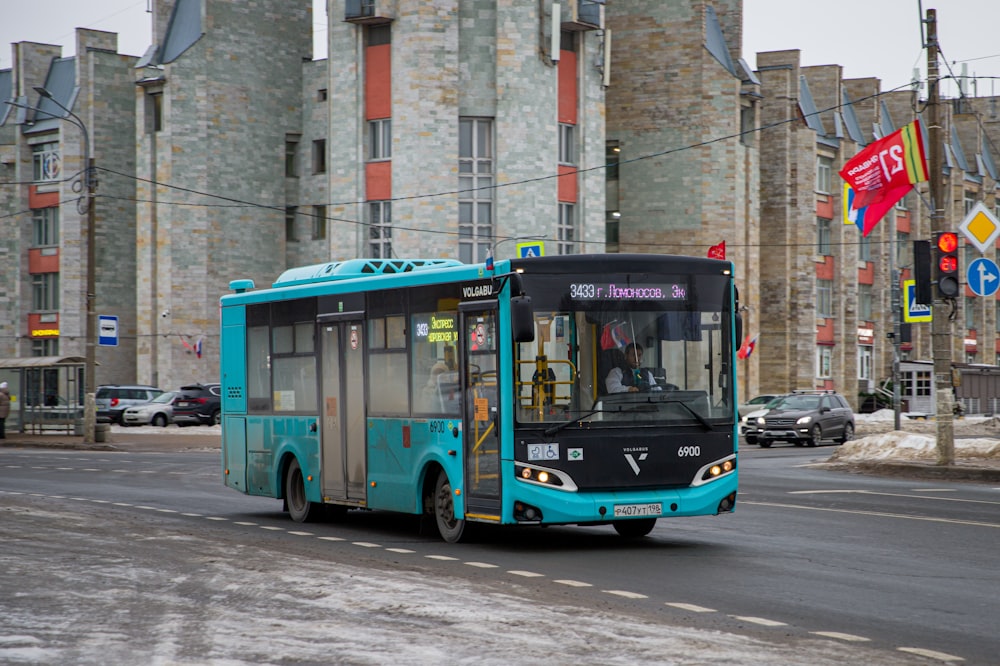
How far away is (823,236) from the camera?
79.1m

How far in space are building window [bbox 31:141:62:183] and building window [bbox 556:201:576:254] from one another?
25.5 meters

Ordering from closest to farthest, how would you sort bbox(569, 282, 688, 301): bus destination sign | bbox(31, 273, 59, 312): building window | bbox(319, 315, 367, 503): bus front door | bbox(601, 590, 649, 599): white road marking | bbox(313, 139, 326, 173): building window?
bbox(601, 590, 649, 599): white road marking < bbox(569, 282, 688, 301): bus destination sign < bbox(319, 315, 367, 503): bus front door < bbox(313, 139, 326, 173): building window < bbox(31, 273, 59, 312): building window

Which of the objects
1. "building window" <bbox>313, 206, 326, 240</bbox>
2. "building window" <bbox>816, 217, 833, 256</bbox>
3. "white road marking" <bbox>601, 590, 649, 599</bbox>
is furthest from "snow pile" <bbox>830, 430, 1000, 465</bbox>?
"building window" <bbox>816, 217, 833, 256</bbox>

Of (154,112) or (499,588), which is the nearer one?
(499,588)

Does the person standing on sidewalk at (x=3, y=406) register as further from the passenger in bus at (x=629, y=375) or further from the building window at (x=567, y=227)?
the passenger in bus at (x=629, y=375)

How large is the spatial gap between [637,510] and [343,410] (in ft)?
13.6

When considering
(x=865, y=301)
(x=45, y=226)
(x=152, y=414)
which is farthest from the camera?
(x=865, y=301)

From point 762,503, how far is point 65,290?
5677cm

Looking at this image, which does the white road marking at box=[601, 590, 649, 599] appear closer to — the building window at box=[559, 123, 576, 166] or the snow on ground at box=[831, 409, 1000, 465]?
the snow on ground at box=[831, 409, 1000, 465]

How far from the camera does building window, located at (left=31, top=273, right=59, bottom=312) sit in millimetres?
73875

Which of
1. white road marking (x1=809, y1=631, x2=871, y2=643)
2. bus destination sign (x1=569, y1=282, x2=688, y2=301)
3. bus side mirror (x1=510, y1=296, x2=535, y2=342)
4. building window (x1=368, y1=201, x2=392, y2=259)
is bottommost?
white road marking (x1=809, y1=631, x2=871, y2=643)

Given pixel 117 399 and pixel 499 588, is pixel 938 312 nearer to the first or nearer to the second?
pixel 499 588

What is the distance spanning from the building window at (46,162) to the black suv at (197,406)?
20916mm

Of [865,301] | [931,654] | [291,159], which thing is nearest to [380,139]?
[291,159]
